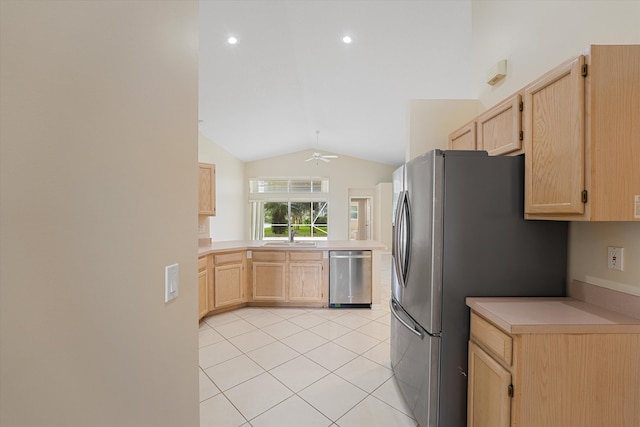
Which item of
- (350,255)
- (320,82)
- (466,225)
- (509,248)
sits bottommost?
(350,255)

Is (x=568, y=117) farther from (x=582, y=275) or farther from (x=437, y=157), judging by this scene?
(x=582, y=275)

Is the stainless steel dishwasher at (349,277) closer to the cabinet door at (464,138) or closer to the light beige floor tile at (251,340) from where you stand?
the light beige floor tile at (251,340)

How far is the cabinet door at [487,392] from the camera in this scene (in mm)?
1238

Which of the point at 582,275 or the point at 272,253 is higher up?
the point at 582,275

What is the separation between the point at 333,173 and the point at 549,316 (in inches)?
307

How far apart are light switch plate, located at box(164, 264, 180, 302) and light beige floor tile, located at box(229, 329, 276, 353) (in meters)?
2.01

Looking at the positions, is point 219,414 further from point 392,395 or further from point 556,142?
point 556,142

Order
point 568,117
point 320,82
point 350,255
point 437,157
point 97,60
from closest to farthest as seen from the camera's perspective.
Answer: point 97,60 → point 568,117 → point 437,157 → point 350,255 → point 320,82

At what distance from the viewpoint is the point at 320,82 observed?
14.4 ft

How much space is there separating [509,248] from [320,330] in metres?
2.19

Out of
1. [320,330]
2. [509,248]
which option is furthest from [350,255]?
[509,248]

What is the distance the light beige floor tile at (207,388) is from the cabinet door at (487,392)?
1.68 metres

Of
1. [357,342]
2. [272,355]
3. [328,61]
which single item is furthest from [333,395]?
[328,61]

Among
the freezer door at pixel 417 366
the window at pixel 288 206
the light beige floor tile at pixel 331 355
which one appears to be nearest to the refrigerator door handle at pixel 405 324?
the freezer door at pixel 417 366
